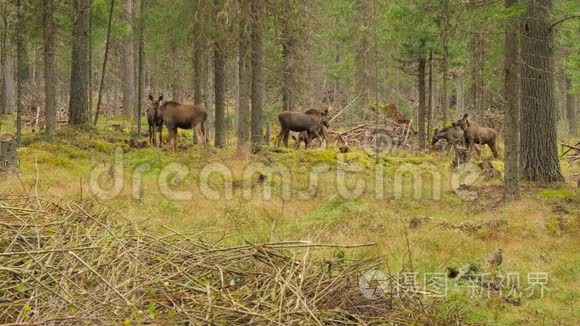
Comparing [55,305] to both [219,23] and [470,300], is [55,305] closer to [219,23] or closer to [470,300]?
[470,300]

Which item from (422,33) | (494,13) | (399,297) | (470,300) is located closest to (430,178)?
(494,13)

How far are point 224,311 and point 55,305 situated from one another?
110 centimetres

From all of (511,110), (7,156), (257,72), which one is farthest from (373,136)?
(7,156)

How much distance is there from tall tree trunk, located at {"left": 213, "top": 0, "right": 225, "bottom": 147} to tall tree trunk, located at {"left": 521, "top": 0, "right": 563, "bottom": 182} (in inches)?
326

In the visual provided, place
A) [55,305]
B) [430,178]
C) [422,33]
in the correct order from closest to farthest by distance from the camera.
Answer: [55,305], [430,178], [422,33]

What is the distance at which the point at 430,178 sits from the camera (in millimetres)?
16188

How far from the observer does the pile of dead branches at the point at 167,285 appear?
155 inches

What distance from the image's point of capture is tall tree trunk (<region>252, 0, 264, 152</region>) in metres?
16.5

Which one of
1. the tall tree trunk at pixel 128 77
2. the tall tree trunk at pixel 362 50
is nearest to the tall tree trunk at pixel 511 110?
the tall tree trunk at pixel 128 77

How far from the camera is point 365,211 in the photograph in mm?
9867

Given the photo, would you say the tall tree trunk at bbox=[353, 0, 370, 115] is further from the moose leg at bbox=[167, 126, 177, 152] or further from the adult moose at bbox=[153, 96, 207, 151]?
the moose leg at bbox=[167, 126, 177, 152]

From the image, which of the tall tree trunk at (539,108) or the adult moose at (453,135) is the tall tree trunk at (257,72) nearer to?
the tall tree trunk at (539,108)

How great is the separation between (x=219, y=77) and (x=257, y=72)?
9.59 ft

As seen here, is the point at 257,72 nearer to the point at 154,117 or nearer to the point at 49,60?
the point at 154,117
